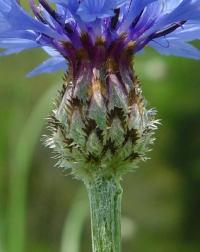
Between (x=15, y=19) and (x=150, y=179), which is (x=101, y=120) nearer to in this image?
(x=15, y=19)

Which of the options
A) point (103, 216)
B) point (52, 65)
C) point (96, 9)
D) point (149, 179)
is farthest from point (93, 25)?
point (149, 179)

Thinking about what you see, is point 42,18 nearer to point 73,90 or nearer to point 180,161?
point 73,90

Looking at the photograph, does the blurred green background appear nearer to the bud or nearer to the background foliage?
the background foliage

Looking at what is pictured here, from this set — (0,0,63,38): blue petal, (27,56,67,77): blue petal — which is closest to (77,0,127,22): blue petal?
(0,0,63,38): blue petal

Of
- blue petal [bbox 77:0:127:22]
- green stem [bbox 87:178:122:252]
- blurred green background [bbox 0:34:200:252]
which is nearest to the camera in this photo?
blue petal [bbox 77:0:127:22]

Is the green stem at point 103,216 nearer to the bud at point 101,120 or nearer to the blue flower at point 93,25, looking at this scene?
the bud at point 101,120

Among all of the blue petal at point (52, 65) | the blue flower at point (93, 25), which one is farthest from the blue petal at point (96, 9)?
the blue petal at point (52, 65)
